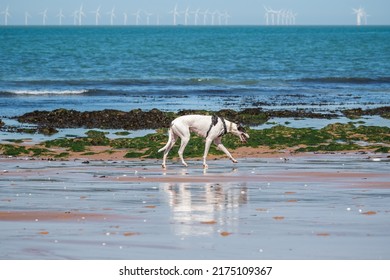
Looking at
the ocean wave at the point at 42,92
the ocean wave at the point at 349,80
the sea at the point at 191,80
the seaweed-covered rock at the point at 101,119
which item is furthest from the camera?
the ocean wave at the point at 349,80

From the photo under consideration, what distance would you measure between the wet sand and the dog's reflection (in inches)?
0.7

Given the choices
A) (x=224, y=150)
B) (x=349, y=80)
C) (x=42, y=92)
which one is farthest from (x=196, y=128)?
(x=349, y=80)

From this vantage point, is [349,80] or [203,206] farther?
[349,80]

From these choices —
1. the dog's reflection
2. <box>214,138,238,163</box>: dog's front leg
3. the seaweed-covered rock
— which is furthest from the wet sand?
the seaweed-covered rock

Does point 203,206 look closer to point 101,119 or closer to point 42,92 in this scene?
point 101,119

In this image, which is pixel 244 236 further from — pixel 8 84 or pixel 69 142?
pixel 8 84

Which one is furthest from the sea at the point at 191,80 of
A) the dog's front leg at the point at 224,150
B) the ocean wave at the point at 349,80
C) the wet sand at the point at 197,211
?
the wet sand at the point at 197,211

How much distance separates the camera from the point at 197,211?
47.7ft

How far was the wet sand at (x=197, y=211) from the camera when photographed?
11.6 m

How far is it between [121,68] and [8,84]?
20309 mm

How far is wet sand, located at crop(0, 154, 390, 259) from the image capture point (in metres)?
11.6

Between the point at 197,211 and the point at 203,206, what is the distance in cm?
53

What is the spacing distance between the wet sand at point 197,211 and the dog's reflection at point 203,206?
0.02 meters

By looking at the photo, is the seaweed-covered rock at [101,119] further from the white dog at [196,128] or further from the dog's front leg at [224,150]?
the white dog at [196,128]
